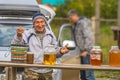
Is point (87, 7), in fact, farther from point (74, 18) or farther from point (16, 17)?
point (16, 17)

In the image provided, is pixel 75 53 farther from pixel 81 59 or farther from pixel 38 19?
pixel 38 19

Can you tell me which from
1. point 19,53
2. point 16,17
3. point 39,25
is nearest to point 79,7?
point 16,17

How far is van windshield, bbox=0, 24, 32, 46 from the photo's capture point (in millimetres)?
10164

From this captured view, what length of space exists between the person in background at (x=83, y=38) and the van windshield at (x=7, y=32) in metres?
1.97

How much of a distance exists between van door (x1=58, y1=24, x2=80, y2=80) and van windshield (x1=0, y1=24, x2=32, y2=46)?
93 cm

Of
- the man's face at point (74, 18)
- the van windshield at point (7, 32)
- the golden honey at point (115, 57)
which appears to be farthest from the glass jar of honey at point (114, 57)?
the man's face at point (74, 18)

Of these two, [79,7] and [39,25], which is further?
[79,7]

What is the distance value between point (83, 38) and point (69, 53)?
771 millimetres

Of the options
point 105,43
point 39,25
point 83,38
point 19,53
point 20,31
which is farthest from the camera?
point 105,43

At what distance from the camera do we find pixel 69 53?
11516 mm

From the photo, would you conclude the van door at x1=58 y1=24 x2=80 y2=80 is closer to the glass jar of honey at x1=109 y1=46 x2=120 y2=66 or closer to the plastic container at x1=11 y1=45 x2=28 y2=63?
the plastic container at x1=11 y1=45 x2=28 y2=63

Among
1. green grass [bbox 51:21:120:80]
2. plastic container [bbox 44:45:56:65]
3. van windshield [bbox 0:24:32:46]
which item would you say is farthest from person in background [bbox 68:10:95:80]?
plastic container [bbox 44:45:56:65]

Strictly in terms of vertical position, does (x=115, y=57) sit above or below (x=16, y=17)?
below

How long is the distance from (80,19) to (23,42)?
3.80 meters
